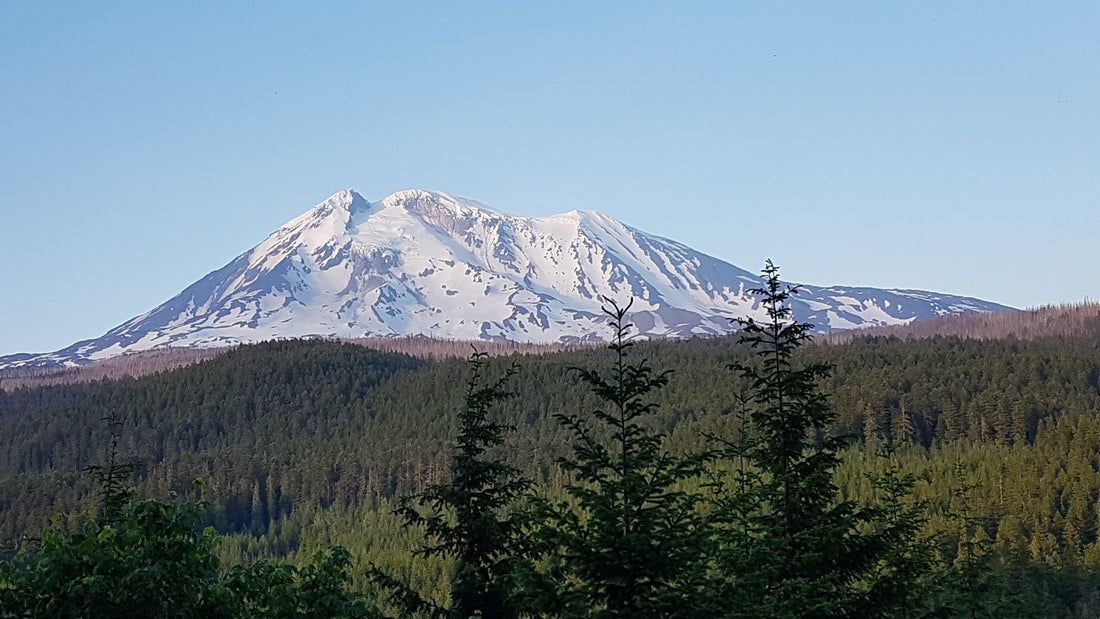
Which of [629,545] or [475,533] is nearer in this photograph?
[629,545]

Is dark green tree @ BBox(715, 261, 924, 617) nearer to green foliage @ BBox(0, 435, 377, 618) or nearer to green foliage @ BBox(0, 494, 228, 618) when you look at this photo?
green foliage @ BBox(0, 435, 377, 618)

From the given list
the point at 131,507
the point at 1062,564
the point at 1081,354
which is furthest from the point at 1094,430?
the point at 131,507

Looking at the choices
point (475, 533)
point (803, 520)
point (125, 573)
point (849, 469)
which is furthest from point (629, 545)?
point (849, 469)

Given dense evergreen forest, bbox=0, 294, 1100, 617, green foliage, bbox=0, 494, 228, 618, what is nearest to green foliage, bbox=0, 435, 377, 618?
green foliage, bbox=0, 494, 228, 618

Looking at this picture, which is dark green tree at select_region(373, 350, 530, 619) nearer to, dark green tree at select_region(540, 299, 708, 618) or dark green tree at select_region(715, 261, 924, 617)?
dark green tree at select_region(540, 299, 708, 618)

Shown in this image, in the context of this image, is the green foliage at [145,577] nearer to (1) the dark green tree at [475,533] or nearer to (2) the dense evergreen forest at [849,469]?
(1) the dark green tree at [475,533]

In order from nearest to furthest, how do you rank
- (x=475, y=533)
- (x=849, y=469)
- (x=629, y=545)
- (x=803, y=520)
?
(x=629, y=545)
(x=803, y=520)
(x=475, y=533)
(x=849, y=469)

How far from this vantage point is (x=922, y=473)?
111438 mm

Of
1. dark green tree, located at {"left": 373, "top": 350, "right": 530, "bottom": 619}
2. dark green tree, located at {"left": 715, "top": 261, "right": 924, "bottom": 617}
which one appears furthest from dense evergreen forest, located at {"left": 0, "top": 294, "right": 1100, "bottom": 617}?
dark green tree, located at {"left": 373, "top": 350, "right": 530, "bottom": 619}

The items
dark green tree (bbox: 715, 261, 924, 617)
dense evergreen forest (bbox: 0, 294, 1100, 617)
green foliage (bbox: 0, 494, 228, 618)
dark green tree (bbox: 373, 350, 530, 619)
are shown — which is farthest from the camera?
dense evergreen forest (bbox: 0, 294, 1100, 617)

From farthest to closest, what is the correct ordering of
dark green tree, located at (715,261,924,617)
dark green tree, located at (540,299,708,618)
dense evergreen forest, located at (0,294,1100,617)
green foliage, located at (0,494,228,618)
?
1. dense evergreen forest, located at (0,294,1100,617)
2. dark green tree, located at (715,261,924,617)
3. dark green tree, located at (540,299,708,618)
4. green foliage, located at (0,494,228,618)

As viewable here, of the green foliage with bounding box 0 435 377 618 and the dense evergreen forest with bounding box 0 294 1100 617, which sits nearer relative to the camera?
the green foliage with bounding box 0 435 377 618

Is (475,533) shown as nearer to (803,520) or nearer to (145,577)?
(803,520)

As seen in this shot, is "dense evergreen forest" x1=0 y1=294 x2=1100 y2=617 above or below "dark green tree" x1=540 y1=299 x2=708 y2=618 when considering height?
below
